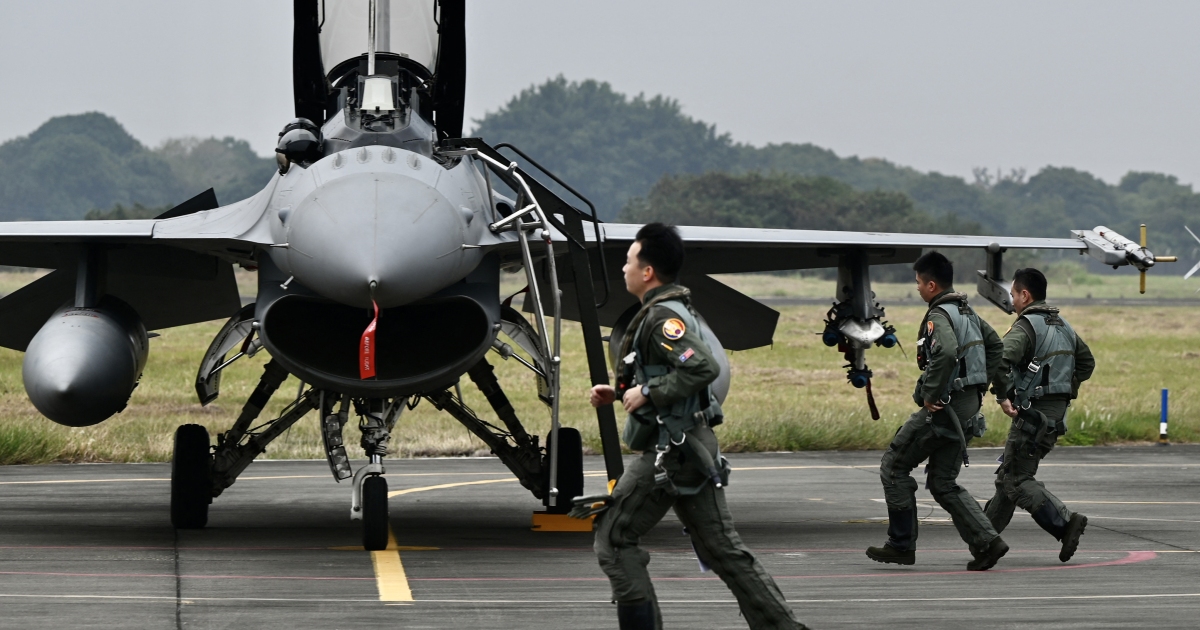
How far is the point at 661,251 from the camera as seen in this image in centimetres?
708

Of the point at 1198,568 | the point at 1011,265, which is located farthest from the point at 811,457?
the point at 1011,265

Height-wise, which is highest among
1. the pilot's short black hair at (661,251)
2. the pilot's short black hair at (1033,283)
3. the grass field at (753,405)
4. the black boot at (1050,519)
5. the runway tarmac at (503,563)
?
the pilot's short black hair at (661,251)

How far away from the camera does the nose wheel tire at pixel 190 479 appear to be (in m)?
12.0

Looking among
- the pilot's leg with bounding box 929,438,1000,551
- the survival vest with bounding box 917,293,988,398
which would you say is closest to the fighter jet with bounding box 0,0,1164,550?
the survival vest with bounding box 917,293,988,398

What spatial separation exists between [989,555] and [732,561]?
11.7ft

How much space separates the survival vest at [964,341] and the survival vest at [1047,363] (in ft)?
2.69

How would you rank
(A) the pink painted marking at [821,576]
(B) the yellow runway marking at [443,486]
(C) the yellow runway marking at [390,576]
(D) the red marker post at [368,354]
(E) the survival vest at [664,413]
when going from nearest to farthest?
(E) the survival vest at [664,413] < (C) the yellow runway marking at [390,576] < (D) the red marker post at [368,354] < (A) the pink painted marking at [821,576] < (B) the yellow runway marking at [443,486]

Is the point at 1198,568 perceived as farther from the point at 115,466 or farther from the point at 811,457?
the point at 115,466

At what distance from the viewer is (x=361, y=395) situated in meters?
10.6

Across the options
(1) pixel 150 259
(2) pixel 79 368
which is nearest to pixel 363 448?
(2) pixel 79 368

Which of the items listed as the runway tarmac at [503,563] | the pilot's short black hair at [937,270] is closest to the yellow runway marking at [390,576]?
the runway tarmac at [503,563]

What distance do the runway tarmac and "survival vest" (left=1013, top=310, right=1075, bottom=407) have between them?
3.96 ft

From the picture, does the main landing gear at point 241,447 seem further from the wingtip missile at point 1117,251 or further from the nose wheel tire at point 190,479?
the wingtip missile at point 1117,251

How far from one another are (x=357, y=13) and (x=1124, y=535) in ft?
24.1
